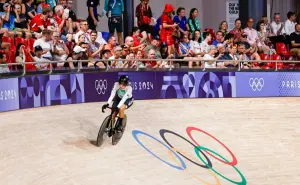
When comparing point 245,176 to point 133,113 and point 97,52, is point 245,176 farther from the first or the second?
point 97,52

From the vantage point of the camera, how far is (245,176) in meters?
17.5

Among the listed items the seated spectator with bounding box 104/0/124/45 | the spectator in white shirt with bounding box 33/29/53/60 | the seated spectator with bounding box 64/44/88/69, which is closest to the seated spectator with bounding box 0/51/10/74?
the spectator in white shirt with bounding box 33/29/53/60

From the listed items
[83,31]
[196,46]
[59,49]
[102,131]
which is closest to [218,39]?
[196,46]

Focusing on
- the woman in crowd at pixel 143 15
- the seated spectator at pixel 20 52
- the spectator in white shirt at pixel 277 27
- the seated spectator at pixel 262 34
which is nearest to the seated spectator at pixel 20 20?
the seated spectator at pixel 20 52

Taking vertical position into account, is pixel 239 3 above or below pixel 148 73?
above

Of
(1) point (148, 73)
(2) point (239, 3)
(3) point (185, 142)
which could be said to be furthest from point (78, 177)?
(2) point (239, 3)

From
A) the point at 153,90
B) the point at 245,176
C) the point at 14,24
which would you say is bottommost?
the point at 245,176

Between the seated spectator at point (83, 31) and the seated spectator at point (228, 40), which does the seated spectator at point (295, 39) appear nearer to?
the seated spectator at point (228, 40)

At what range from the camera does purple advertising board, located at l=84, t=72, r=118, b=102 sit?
19.1 m

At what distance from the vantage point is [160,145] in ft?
59.0

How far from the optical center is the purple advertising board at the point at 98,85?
19.1 meters

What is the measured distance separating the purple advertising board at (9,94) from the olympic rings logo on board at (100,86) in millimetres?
2273

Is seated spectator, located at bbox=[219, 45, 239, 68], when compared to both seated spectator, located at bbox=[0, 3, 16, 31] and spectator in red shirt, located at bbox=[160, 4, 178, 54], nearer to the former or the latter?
spectator in red shirt, located at bbox=[160, 4, 178, 54]

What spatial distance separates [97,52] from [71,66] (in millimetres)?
712
